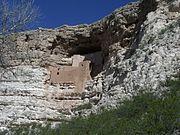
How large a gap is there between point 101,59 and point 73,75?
1.61m

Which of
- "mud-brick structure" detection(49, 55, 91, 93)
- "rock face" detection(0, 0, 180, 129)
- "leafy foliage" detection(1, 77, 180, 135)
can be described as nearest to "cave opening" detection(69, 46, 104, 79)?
"rock face" detection(0, 0, 180, 129)

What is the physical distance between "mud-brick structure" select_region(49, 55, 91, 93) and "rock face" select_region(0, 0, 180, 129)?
12.5 inches

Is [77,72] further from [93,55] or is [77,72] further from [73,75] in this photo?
[93,55]

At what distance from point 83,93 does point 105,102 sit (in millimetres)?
4224

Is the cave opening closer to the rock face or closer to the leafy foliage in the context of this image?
the rock face

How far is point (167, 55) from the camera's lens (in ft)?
45.3

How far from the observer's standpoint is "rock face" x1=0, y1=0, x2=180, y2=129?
14016 mm

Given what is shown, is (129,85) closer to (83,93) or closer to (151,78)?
(151,78)

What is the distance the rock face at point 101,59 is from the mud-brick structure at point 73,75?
1.04 feet

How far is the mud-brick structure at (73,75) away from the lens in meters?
18.9

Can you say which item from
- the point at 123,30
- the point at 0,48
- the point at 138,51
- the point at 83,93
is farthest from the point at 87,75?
the point at 0,48

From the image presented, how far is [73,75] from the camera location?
19156 millimetres

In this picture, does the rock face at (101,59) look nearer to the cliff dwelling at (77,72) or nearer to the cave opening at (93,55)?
the cave opening at (93,55)

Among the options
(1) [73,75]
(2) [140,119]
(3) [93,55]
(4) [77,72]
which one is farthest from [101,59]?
(2) [140,119]
